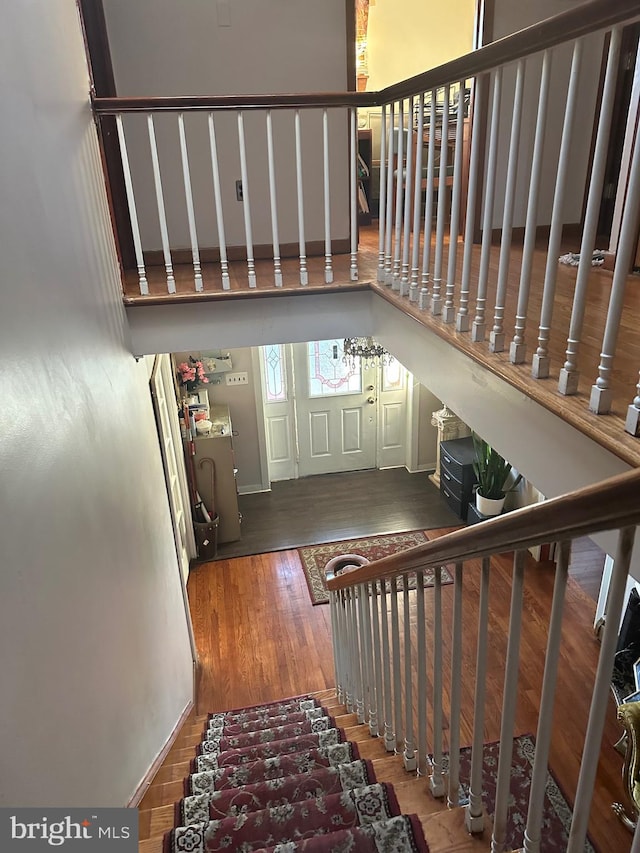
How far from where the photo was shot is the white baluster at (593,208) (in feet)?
4.22

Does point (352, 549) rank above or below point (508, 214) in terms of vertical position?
below

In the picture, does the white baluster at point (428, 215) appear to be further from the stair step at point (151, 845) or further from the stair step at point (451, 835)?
the stair step at point (151, 845)

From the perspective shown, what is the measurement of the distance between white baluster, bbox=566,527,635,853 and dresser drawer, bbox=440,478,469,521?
17.7 feet

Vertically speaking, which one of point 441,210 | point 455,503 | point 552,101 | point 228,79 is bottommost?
point 455,503

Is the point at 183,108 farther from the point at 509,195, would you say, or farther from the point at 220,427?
the point at 220,427

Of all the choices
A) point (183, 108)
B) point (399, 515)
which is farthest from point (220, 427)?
point (183, 108)

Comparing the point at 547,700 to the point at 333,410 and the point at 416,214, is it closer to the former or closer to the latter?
the point at 416,214

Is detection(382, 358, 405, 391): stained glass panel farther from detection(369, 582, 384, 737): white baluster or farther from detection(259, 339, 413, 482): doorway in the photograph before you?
detection(369, 582, 384, 737): white baluster

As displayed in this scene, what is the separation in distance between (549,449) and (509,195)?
75 cm

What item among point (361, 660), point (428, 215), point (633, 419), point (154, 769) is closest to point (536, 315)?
point (428, 215)

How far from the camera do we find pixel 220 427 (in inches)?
229

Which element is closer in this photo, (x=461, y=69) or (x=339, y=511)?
(x=461, y=69)

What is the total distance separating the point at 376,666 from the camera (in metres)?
2.25

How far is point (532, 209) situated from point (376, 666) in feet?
5.42
